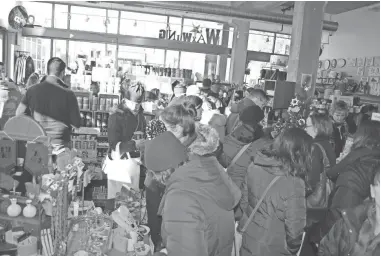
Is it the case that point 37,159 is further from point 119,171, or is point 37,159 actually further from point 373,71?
point 373,71

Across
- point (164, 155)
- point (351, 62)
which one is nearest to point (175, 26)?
point (351, 62)

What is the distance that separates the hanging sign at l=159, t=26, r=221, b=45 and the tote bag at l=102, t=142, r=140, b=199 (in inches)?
394

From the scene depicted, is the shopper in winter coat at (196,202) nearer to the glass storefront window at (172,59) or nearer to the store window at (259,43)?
the glass storefront window at (172,59)

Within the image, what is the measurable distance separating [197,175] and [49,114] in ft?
8.69

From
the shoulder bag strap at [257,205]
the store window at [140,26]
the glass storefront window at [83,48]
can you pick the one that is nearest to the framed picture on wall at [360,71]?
the store window at [140,26]

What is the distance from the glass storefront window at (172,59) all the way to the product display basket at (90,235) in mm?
11980

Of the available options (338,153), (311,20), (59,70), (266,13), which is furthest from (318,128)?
(266,13)

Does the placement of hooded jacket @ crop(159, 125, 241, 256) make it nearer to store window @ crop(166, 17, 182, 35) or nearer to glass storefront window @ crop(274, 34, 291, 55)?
store window @ crop(166, 17, 182, 35)

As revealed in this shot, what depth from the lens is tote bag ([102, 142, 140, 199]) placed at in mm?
3393

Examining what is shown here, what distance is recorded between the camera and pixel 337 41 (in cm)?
1271

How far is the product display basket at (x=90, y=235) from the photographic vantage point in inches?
81.7

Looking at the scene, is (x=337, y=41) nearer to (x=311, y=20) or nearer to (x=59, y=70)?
(x=311, y=20)

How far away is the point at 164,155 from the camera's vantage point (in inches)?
67.9

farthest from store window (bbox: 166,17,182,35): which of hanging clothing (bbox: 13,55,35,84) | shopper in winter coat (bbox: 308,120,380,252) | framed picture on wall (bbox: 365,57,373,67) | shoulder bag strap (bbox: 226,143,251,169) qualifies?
shopper in winter coat (bbox: 308,120,380,252)
